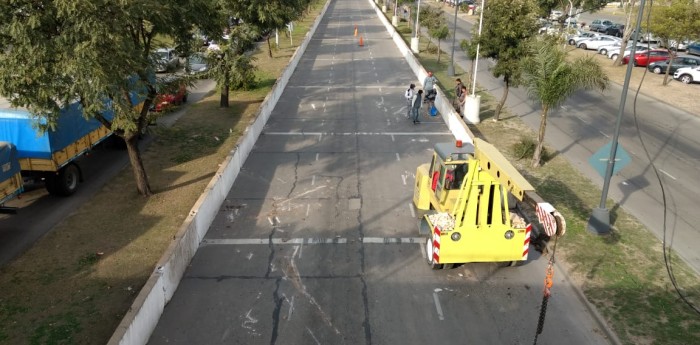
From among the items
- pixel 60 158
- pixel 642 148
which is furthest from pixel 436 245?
pixel 642 148

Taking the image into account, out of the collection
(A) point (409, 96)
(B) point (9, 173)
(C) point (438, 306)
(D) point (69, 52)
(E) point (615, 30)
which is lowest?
(C) point (438, 306)

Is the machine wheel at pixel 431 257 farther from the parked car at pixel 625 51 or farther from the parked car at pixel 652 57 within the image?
the parked car at pixel 625 51

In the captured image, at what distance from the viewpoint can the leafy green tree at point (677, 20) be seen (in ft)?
103

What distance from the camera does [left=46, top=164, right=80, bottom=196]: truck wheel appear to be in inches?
645

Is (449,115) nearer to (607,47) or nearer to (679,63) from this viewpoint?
(679,63)

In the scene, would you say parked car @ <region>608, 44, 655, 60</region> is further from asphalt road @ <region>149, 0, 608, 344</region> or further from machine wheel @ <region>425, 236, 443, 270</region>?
machine wheel @ <region>425, 236, 443, 270</region>

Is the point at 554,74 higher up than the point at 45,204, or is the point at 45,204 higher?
the point at 554,74

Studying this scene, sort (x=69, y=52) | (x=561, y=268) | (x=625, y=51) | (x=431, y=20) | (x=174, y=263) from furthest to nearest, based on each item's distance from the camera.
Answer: (x=431, y=20) → (x=625, y=51) → (x=561, y=268) → (x=69, y=52) → (x=174, y=263)

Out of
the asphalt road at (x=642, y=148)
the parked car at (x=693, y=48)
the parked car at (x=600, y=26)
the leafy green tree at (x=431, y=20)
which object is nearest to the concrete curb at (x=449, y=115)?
the asphalt road at (x=642, y=148)

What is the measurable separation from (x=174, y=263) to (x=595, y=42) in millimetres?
48310

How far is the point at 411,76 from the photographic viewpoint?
36.8 meters

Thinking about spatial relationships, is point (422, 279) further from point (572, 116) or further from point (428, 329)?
point (572, 116)

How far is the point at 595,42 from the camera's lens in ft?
161

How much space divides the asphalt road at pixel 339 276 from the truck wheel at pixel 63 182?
16.8ft
